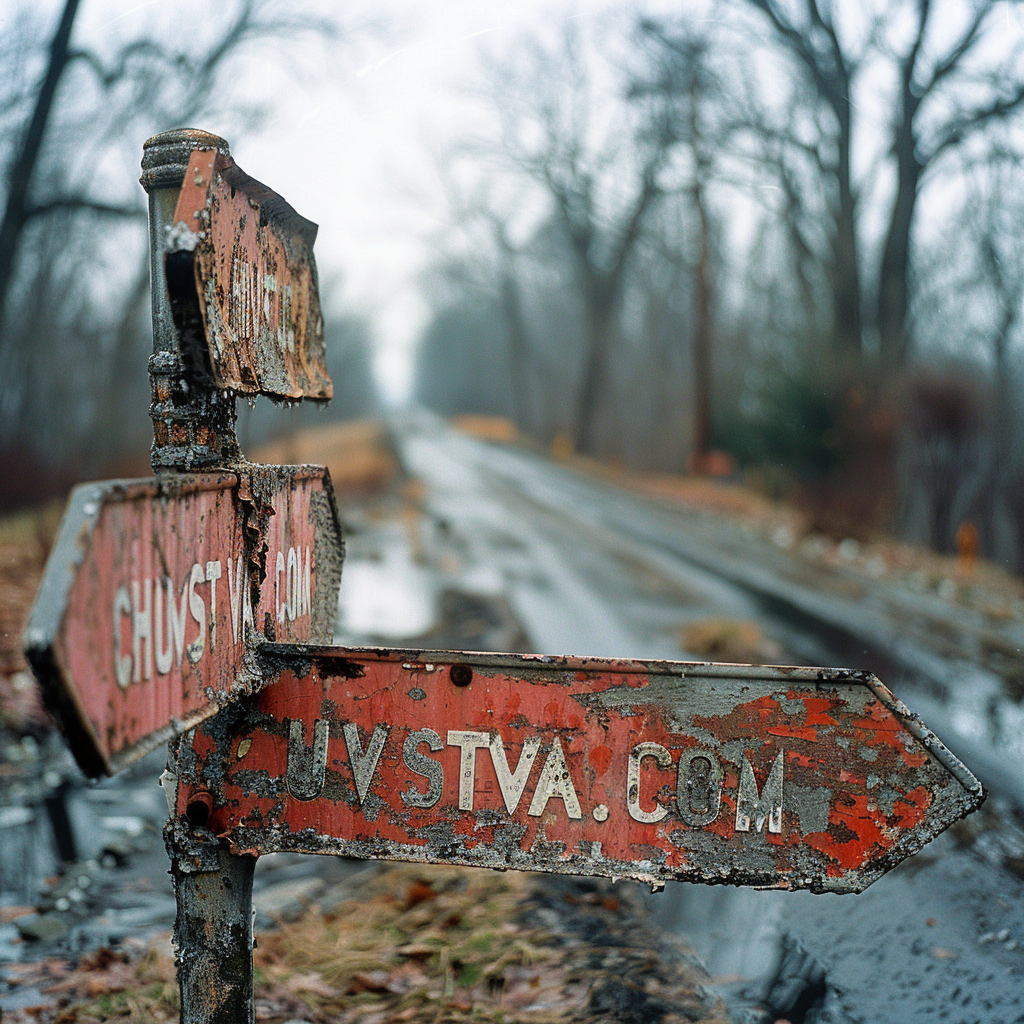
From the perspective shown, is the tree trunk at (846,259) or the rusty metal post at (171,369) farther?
the tree trunk at (846,259)

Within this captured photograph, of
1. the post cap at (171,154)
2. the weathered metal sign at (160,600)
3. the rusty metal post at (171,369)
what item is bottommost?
the weathered metal sign at (160,600)

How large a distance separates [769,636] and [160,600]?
25.4 ft

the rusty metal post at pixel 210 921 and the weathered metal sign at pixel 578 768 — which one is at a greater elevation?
the weathered metal sign at pixel 578 768


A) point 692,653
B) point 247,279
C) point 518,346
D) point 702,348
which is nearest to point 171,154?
point 247,279

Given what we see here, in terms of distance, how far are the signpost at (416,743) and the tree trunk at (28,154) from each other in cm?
956

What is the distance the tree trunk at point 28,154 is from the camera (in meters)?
9.70

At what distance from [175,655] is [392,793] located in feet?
1.72

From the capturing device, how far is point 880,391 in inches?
595

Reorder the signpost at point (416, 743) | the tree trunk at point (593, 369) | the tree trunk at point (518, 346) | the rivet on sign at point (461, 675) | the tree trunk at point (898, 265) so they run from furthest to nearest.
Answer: the tree trunk at point (518, 346) → the tree trunk at point (593, 369) → the tree trunk at point (898, 265) → the rivet on sign at point (461, 675) → the signpost at point (416, 743)

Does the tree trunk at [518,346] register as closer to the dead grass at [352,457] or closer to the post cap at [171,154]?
the dead grass at [352,457]

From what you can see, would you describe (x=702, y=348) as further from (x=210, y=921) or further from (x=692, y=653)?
(x=210, y=921)

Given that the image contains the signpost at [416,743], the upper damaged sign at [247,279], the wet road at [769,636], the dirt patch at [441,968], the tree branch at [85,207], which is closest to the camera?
the upper damaged sign at [247,279]

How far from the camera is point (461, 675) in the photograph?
165 cm

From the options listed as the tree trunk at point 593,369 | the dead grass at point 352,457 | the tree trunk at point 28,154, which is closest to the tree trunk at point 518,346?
the dead grass at point 352,457
